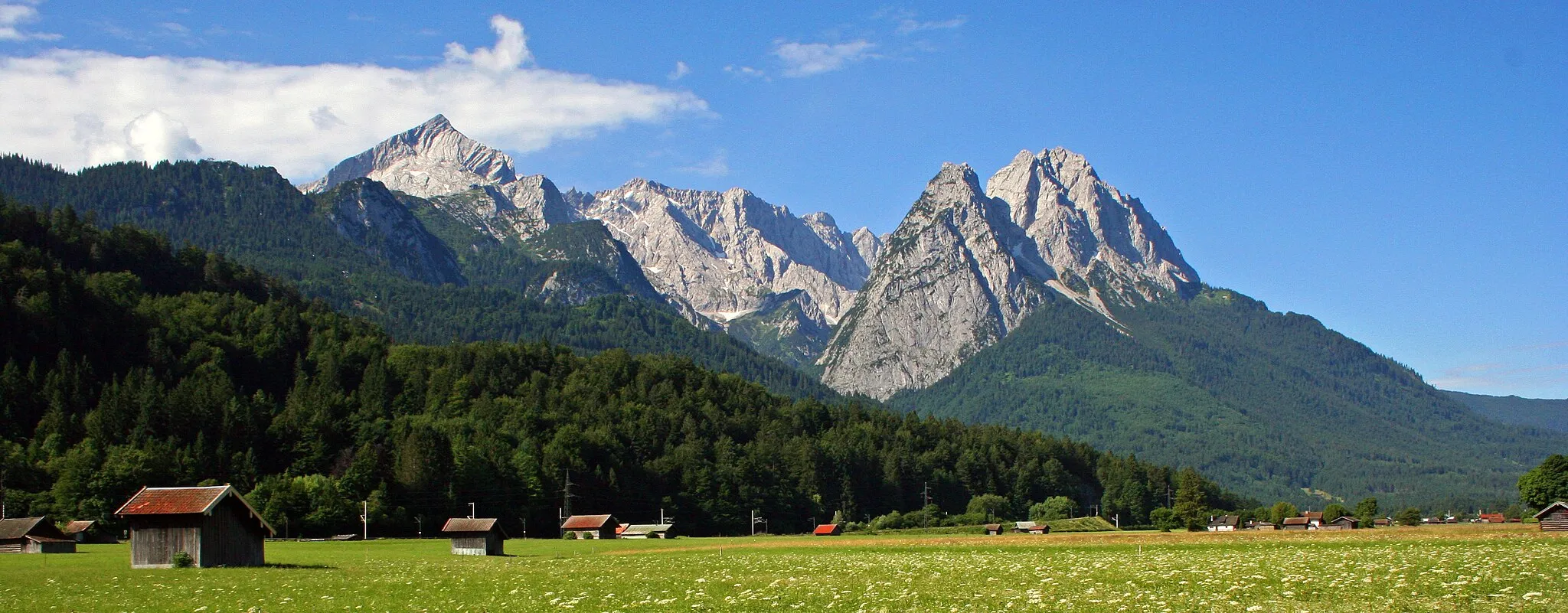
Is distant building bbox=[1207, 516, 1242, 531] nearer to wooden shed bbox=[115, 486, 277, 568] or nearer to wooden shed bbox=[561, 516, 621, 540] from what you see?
wooden shed bbox=[561, 516, 621, 540]

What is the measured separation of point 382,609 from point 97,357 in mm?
145634

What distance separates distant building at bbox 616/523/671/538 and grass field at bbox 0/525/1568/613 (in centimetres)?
6535

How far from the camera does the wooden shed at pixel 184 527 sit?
61312mm

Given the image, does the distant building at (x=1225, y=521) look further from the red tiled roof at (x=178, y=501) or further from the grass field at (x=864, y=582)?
the red tiled roof at (x=178, y=501)

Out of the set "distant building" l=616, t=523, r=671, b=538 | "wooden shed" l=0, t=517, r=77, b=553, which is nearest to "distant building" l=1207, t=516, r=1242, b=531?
"distant building" l=616, t=523, r=671, b=538

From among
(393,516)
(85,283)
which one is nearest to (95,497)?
(393,516)

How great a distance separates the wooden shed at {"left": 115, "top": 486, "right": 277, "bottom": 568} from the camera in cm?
6131

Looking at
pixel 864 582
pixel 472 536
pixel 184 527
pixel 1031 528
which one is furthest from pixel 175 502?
pixel 1031 528

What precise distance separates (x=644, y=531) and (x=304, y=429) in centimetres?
3987

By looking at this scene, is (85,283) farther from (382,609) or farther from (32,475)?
(382,609)

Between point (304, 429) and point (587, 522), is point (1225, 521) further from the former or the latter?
point (304, 429)

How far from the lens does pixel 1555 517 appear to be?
102 meters

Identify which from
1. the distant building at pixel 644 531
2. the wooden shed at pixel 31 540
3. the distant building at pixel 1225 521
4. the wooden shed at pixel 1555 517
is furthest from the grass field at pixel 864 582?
the distant building at pixel 1225 521

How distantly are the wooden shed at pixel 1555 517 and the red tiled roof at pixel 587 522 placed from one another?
82.3 meters
